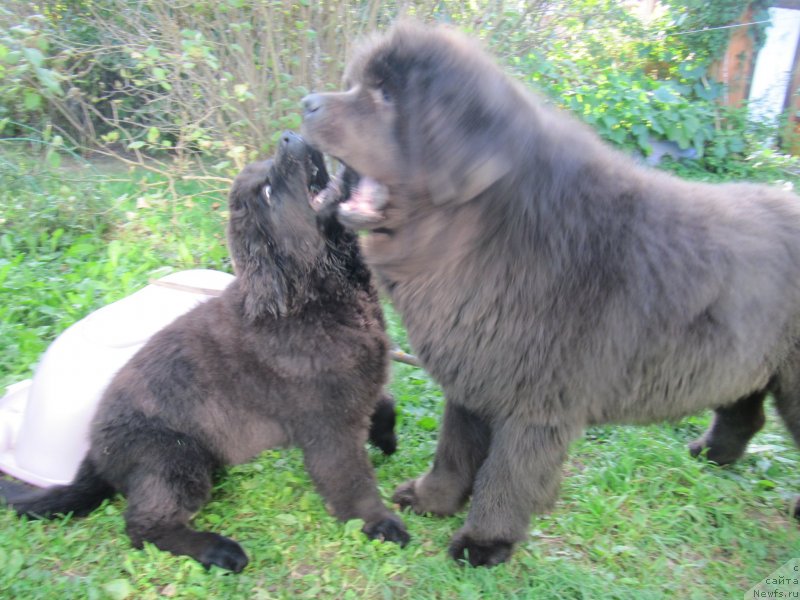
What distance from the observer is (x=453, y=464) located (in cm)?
263

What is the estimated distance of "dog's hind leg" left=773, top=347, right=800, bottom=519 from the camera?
2398 millimetres

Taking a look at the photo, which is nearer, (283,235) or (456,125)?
(456,125)

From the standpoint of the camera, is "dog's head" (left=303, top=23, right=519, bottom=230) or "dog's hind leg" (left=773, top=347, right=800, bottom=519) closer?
"dog's head" (left=303, top=23, right=519, bottom=230)

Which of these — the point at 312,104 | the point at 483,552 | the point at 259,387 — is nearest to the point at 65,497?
the point at 259,387

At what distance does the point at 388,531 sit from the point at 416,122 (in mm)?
1579

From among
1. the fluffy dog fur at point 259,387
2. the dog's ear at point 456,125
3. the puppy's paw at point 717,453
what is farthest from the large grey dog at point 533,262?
the puppy's paw at point 717,453

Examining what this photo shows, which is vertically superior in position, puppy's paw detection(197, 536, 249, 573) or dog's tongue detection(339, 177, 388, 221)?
dog's tongue detection(339, 177, 388, 221)

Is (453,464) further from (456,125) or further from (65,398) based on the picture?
(65,398)

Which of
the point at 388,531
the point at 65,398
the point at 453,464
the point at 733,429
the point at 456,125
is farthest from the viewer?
the point at 733,429

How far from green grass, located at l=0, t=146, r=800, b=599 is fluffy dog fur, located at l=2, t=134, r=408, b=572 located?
118 mm

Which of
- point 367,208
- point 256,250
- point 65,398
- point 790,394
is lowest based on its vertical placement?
point 65,398

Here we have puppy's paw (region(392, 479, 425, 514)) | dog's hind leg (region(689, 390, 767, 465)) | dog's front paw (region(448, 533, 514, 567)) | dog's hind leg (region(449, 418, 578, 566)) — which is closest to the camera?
dog's hind leg (region(449, 418, 578, 566))

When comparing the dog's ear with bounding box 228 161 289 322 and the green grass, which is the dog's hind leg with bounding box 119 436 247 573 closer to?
the green grass

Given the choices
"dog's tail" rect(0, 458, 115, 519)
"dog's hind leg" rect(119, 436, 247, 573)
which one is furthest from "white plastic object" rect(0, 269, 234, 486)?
"dog's hind leg" rect(119, 436, 247, 573)
